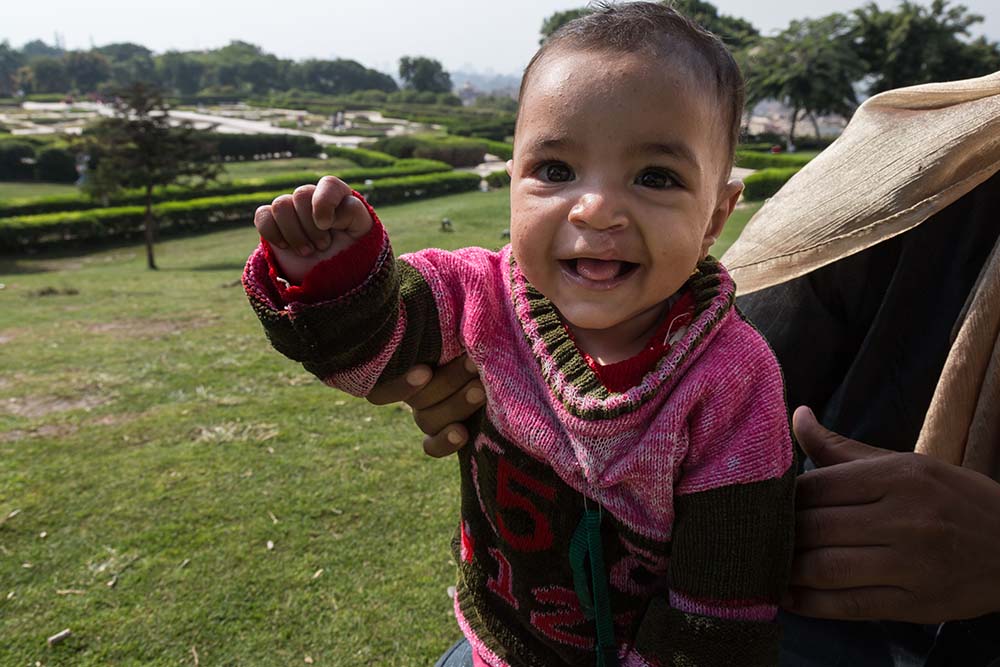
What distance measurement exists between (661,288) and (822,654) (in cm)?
95

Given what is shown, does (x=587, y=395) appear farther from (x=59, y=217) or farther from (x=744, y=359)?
(x=59, y=217)

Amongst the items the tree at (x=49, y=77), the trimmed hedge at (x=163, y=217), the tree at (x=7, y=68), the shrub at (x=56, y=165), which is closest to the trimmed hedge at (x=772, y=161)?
the trimmed hedge at (x=163, y=217)

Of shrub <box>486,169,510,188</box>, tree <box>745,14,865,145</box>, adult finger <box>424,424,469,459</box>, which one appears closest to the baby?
adult finger <box>424,424,469,459</box>

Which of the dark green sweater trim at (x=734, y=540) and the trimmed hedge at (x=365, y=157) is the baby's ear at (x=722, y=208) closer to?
the dark green sweater trim at (x=734, y=540)

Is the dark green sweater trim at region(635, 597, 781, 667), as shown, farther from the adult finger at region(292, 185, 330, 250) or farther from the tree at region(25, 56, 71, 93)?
the tree at region(25, 56, 71, 93)

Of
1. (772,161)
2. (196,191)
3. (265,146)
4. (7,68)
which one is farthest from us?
(7,68)

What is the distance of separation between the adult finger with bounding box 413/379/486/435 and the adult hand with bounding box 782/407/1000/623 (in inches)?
26.5

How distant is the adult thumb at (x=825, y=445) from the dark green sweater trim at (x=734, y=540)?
0.69 ft

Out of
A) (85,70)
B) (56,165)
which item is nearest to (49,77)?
(85,70)

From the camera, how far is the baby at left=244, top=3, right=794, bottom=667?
1.16 meters

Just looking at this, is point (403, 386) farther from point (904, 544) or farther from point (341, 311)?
point (904, 544)

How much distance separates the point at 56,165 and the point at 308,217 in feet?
111

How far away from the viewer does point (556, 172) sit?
1.22 m

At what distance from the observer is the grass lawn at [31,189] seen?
26.0 m
